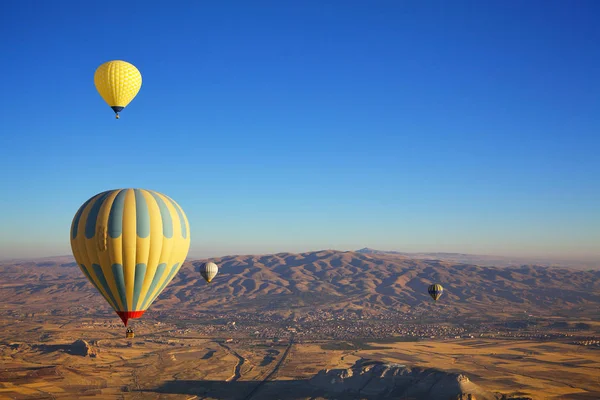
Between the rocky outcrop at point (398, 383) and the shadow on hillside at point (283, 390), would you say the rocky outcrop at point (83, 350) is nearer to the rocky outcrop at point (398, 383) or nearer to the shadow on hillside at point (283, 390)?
the shadow on hillside at point (283, 390)

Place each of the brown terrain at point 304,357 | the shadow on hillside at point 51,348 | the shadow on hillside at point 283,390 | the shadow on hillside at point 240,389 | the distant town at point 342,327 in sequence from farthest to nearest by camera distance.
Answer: the distant town at point 342,327, the shadow on hillside at point 51,348, the brown terrain at point 304,357, the shadow on hillside at point 240,389, the shadow on hillside at point 283,390

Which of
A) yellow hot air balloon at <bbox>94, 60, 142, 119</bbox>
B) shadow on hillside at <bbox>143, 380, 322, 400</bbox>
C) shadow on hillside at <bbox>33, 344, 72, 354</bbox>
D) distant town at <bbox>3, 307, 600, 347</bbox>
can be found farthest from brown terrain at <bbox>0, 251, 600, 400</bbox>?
yellow hot air balloon at <bbox>94, 60, 142, 119</bbox>

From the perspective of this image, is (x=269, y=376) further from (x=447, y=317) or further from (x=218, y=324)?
(x=447, y=317)

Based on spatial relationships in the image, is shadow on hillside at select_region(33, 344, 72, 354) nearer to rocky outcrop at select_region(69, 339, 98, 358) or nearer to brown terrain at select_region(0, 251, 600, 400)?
brown terrain at select_region(0, 251, 600, 400)

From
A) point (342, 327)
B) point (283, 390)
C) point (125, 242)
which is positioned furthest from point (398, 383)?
Result: point (342, 327)

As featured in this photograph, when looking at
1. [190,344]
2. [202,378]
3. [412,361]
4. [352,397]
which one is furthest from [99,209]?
[190,344]

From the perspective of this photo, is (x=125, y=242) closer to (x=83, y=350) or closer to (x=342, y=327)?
(x=83, y=350)

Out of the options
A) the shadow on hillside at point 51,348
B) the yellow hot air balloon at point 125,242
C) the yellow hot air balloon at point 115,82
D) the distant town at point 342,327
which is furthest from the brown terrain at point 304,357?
the yellow hot air balloon at point 115,82
